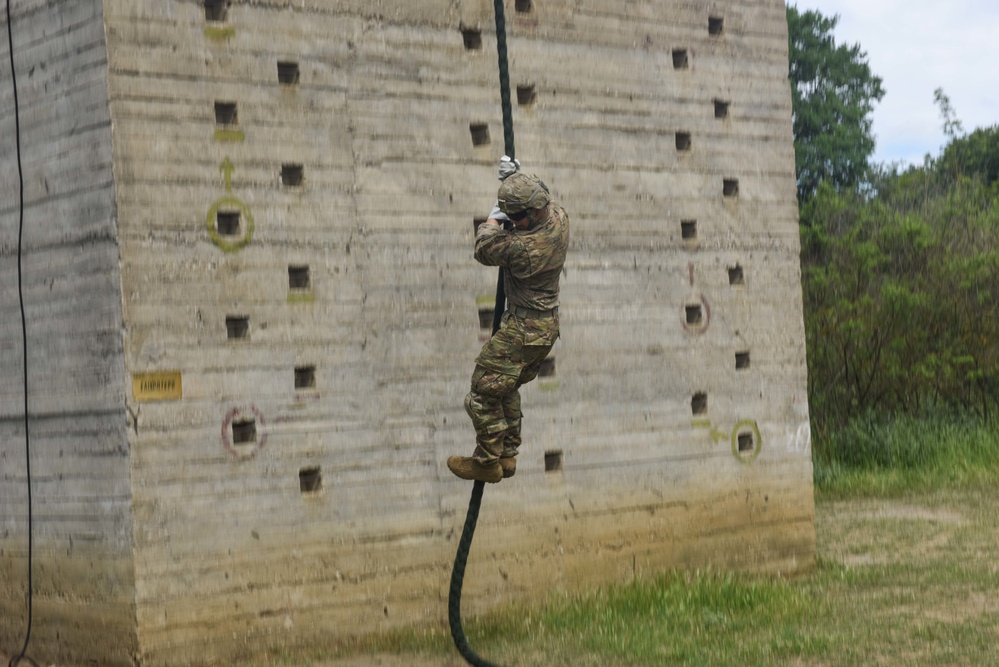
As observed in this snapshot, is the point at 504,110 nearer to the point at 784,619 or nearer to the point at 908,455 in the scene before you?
the point at 784,619

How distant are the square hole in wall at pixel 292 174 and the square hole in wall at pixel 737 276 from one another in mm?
3791

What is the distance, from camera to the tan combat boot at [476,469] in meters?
8.77

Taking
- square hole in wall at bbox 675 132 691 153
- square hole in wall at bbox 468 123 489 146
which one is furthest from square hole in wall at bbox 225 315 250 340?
square hole in wall at bbox 675 132 691 153

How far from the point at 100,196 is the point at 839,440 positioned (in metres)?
13.7

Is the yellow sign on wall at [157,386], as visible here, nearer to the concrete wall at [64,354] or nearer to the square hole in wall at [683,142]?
the concrete wall at [64,354]

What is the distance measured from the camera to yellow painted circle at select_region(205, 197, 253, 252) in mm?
9016

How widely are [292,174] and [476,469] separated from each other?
2302 mm

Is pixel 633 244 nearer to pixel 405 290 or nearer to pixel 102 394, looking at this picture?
pixel 405 290

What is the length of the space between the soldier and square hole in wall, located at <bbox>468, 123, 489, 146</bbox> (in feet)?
5.37

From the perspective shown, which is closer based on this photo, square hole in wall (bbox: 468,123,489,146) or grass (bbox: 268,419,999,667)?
grass (bbox: 268,419,999,667)

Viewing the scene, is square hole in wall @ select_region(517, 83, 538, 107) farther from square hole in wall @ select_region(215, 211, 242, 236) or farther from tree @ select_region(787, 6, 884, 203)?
tree @ select_region(787, 6, 884, 203)

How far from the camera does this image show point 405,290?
9.77 m

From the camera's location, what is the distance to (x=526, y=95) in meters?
10.5

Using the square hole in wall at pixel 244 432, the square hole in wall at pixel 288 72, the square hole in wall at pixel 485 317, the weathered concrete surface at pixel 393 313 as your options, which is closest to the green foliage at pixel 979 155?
the weathered concrete surface at pixel 393 313
